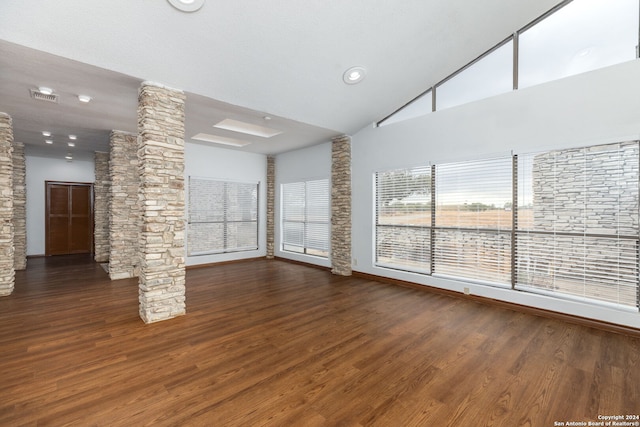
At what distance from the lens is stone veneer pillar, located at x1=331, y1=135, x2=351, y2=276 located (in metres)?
5.93

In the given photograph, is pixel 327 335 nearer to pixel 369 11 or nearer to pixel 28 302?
pixel 369 11

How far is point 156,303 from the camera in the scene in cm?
343

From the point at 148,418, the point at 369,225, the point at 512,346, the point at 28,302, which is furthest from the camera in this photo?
the point at 369,225

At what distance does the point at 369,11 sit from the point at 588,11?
8.89 ft

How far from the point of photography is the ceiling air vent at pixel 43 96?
3670 mm

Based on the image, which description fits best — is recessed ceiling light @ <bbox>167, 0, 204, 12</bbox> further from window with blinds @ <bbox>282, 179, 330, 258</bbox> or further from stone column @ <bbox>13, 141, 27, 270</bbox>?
stone column @ <bbox>13, 141, 27, 270</bbox>

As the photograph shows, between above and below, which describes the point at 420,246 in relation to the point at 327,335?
above

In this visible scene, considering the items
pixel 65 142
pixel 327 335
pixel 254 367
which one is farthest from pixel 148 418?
pixel 65 142

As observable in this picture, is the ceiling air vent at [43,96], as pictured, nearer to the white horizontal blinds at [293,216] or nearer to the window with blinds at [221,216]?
the window with blinds at [221,216]

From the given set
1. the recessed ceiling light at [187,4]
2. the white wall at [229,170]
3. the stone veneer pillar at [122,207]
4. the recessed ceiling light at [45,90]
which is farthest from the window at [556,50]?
the stone veneer pillar at [122,207]

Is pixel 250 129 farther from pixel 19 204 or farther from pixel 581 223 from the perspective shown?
pixel 581 223

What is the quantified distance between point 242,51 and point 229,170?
4.28m

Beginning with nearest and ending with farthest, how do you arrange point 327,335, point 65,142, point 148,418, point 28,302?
point 148,418, point 327,335, point 28,302, point 65,142

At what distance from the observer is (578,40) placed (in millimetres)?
3451
